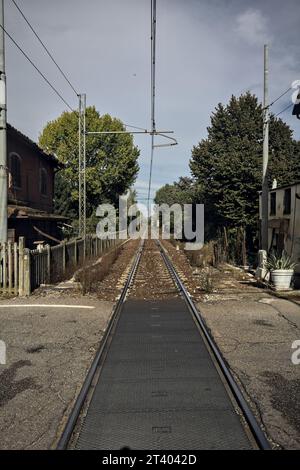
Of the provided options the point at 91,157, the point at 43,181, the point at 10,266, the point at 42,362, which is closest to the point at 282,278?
the point at 10,266

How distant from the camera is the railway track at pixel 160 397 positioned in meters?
3.89

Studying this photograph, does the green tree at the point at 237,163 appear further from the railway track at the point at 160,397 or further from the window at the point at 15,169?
the railway track at the point at 160,397

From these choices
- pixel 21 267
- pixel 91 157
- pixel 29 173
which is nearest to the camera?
pixel 21 267

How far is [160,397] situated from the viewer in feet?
16.0

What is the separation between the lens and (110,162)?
44344mm

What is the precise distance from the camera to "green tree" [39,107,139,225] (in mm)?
42875

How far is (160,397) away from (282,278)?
9.01 metres

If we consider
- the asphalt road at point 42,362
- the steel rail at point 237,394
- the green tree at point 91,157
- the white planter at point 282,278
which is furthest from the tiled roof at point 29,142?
the green tree at point 91,157

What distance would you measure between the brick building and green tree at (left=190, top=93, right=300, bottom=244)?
39.5 ft

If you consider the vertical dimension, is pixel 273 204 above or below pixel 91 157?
below

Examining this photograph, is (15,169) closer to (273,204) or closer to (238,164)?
(273,204)

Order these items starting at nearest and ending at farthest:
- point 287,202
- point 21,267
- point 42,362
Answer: point 42,362
point 21,267
point 287,202
